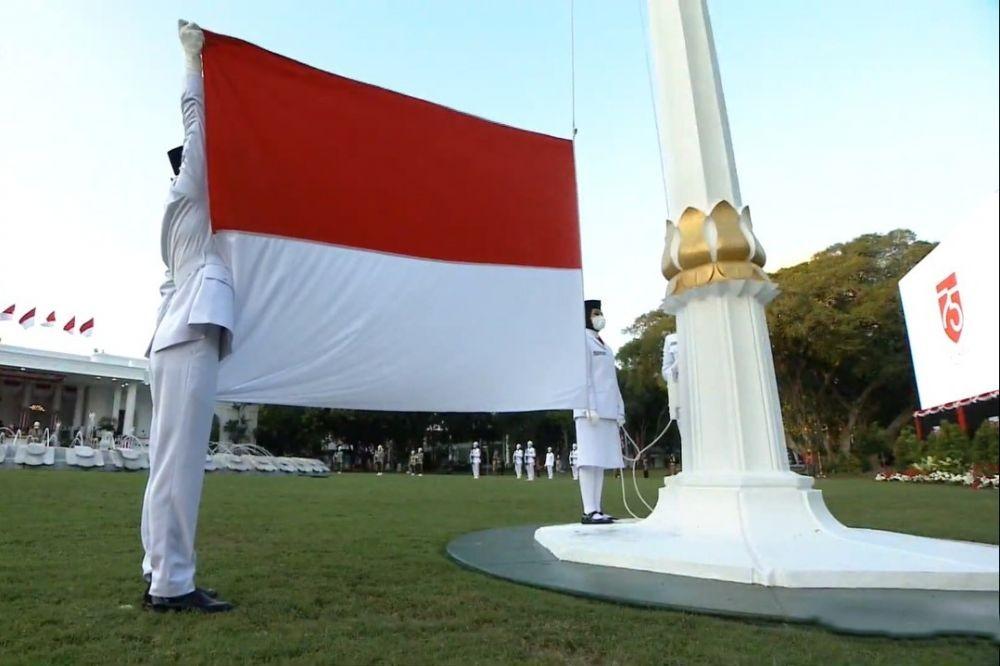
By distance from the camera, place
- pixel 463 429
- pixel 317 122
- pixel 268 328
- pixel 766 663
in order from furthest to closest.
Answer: pixel 463 429 < pixel 317 122 < pixel 268 328 < pixel 766 663

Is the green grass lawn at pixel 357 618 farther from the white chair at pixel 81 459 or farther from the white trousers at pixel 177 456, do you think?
the white chair at pixel 81 459

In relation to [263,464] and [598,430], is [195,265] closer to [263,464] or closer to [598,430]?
[598,430]

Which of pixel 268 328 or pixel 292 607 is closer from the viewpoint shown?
pixel 292 607

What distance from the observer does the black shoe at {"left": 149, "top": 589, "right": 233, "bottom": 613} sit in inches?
107

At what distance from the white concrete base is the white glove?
11.4 ft

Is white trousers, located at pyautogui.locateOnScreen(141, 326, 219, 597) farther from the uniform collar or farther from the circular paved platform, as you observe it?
the uniform collar

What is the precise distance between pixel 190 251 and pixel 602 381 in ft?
13.7

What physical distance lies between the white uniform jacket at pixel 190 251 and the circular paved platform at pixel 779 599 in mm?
2048

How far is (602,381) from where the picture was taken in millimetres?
6398

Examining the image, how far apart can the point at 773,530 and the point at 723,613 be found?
1.31 metres

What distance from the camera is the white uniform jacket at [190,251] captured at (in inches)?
115

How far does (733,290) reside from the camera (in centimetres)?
443

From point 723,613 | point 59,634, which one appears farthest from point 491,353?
point 59,634

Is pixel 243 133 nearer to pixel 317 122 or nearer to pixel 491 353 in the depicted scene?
pixel 317 122
